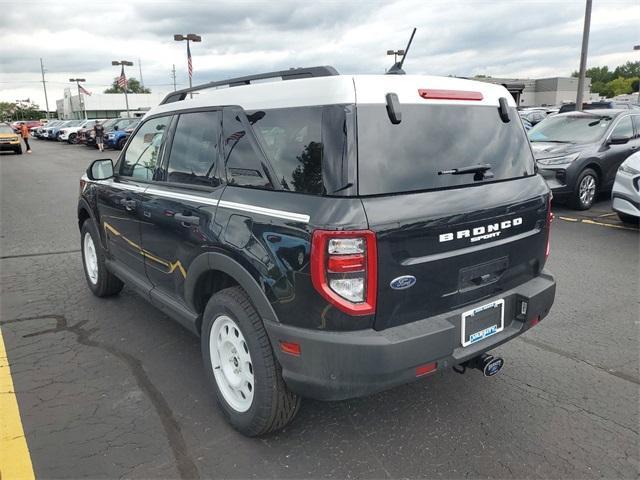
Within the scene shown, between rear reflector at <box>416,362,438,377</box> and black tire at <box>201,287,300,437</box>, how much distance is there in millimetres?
674

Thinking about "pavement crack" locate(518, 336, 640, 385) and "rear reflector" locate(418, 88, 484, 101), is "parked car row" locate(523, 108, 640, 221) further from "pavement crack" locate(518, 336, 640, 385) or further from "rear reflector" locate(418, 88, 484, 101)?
"rear reflector" locate(418, 88, 484, 101)

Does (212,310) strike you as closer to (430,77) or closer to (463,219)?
(463,219)

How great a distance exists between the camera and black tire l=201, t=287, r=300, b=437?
2533mm

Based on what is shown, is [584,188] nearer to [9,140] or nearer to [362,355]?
[362,355]

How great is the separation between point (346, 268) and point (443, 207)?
630 mm

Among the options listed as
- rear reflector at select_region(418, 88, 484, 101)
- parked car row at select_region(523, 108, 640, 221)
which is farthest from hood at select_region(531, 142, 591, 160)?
rear reflector at select_region(418, 88, 484, 101)

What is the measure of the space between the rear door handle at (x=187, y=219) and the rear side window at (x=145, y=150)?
2.33 ft

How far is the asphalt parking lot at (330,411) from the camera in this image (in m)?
2.57

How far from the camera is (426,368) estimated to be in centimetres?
240

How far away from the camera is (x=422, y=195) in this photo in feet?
8.04

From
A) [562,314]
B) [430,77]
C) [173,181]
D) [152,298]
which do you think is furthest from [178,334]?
[562,314]

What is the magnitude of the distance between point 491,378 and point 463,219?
4.70ft

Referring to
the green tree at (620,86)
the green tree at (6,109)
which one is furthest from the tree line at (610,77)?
the green tree at (6,109)

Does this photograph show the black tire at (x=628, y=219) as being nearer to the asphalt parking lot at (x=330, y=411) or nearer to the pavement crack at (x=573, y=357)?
the asphalt parking lot at (x=330, y=411)
